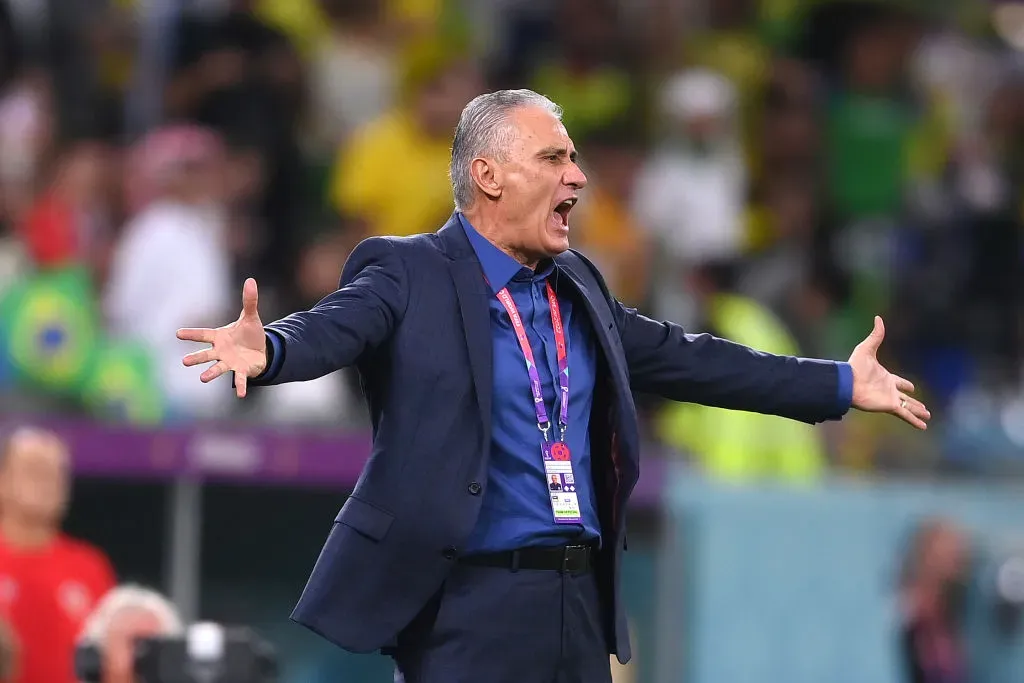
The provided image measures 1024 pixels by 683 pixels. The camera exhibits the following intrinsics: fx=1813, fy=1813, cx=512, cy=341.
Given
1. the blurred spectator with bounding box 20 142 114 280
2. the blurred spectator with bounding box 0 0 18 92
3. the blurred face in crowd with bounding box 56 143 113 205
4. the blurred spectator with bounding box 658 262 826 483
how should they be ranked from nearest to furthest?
the blurred spectator with bounding box 658 262 826 483, the blurred spectator with bounding box 20 142 114 280, the blurred face in crowd with bounding box 56 143 113 205, the blurred spectator with bounding box 0 0 18 92

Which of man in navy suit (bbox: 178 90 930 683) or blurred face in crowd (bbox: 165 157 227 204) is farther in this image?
blurred face in crowd (bbox: 165 157 227 204)

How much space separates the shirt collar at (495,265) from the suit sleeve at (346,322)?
0.70 ft

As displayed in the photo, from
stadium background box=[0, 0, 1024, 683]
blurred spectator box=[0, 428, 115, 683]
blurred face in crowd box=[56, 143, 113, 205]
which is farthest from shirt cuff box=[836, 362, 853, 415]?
blurred face in crowd box=[56, 143, 113, 205]

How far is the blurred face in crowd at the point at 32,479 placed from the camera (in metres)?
7.09

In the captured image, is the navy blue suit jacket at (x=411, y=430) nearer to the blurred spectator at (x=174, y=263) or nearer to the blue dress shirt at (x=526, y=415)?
the blue dress shirt at (x=526, y=415)

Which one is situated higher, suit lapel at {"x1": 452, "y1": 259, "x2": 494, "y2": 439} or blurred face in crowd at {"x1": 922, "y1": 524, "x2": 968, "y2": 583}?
suit lapel at {"x1": 452, "y1": 259, "x2": 494, "y2": 439}

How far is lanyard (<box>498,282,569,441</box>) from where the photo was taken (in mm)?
3961

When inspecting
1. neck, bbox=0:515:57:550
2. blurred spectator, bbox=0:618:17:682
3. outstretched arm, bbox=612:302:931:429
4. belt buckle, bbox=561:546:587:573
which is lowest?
blurred spectator, bbox=0:618:17:682

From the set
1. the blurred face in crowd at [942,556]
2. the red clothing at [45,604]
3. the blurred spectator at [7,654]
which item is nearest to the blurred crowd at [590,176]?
the blurred face in crowd at [942,556]

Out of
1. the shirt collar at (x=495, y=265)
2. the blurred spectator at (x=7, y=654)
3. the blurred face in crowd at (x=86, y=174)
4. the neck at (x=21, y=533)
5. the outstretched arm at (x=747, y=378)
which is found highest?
the blurred face in crowd at (x=86, y=174)

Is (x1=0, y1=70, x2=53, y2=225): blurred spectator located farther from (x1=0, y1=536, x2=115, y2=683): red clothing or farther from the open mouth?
the open mouth

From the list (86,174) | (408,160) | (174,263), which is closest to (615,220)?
(408,160)

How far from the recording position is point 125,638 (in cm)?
609

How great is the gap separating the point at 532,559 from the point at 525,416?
0.31 meters
